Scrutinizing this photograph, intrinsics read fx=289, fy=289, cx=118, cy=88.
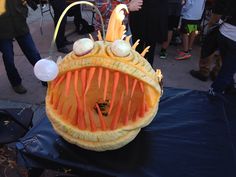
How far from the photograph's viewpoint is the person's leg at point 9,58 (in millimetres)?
2553

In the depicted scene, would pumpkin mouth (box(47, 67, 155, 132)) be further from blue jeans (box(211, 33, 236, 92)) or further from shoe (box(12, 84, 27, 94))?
shoe (box(12, 84, 27, 94))

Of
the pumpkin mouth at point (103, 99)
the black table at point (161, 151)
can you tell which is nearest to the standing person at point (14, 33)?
the black table at point (161, 151)

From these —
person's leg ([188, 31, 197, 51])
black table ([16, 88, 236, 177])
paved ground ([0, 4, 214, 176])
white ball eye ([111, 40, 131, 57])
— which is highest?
white ball eye ([111, 40, 131, 57])

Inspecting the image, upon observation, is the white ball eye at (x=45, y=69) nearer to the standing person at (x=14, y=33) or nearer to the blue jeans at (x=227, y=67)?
the blue jeans at (x=227, y=67)

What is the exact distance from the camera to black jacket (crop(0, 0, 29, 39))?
2404 mm

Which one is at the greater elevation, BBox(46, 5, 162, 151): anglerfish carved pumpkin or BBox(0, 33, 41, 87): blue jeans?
BBox(46, 5, 162, 151): anglerfish carved pumpkin

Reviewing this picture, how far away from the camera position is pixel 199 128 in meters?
1.42

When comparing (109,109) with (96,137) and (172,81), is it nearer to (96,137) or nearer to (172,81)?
(96,137)

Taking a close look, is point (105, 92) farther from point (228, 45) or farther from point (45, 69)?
point (228, 45)

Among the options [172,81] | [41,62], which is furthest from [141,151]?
[172,81]

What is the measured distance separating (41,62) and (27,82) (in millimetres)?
2058

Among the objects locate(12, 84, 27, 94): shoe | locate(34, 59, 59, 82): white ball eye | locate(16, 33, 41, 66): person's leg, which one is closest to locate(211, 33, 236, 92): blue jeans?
locate(34, 59, 59, 82): white ball eye

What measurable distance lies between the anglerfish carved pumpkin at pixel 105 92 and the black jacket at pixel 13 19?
1438 mm

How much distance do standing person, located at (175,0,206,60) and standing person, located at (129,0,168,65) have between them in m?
1.08
